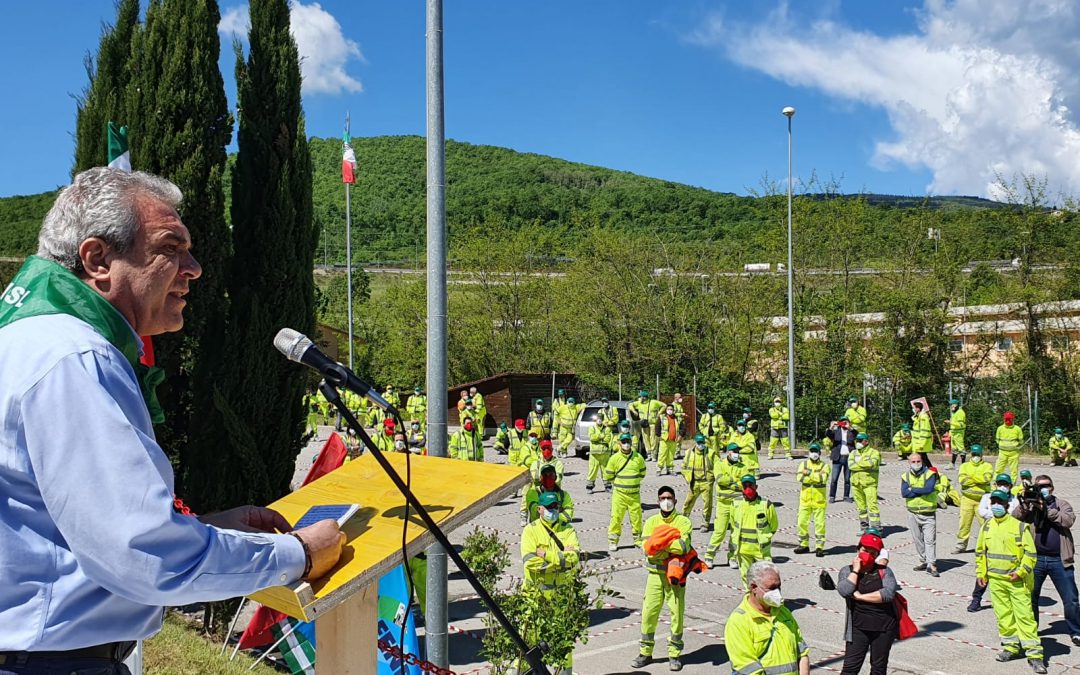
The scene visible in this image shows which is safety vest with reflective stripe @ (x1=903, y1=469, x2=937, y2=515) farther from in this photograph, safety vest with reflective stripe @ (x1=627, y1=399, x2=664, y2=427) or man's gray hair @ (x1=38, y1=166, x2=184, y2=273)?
man's gray hair @ (x1=38, y1=166, x2=184, y2=273)

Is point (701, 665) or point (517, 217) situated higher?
point (517, 217)

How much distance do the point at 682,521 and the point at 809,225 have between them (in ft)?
101

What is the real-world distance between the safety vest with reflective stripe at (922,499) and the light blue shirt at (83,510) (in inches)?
594

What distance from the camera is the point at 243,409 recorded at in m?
9.30

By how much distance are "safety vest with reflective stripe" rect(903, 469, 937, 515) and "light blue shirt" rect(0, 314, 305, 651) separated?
49.5ft

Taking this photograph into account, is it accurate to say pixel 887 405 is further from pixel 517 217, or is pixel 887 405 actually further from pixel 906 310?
pixel 517 217

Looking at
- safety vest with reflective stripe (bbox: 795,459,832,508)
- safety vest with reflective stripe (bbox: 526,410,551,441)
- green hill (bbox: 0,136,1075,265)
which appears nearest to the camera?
safety vest with reflective stripe (bbox: 795,459,832,508)

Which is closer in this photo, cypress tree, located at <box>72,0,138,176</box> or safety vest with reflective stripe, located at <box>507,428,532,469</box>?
cypress tree, located at <box>72,0,138,176</box>

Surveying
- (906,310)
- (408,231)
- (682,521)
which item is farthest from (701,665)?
(408,231)

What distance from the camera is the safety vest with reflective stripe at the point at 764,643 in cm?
762

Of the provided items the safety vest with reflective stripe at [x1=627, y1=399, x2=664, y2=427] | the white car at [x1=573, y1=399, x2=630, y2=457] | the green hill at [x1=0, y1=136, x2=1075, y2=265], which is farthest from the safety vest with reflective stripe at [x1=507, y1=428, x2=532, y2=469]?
the green hill at [x1=0, y1=136, x2=1075, y2=265]

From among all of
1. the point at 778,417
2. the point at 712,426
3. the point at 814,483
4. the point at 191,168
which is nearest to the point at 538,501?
the point at 814,483

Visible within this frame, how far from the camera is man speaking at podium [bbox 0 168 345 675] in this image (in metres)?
1.57

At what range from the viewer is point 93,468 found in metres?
1.56
